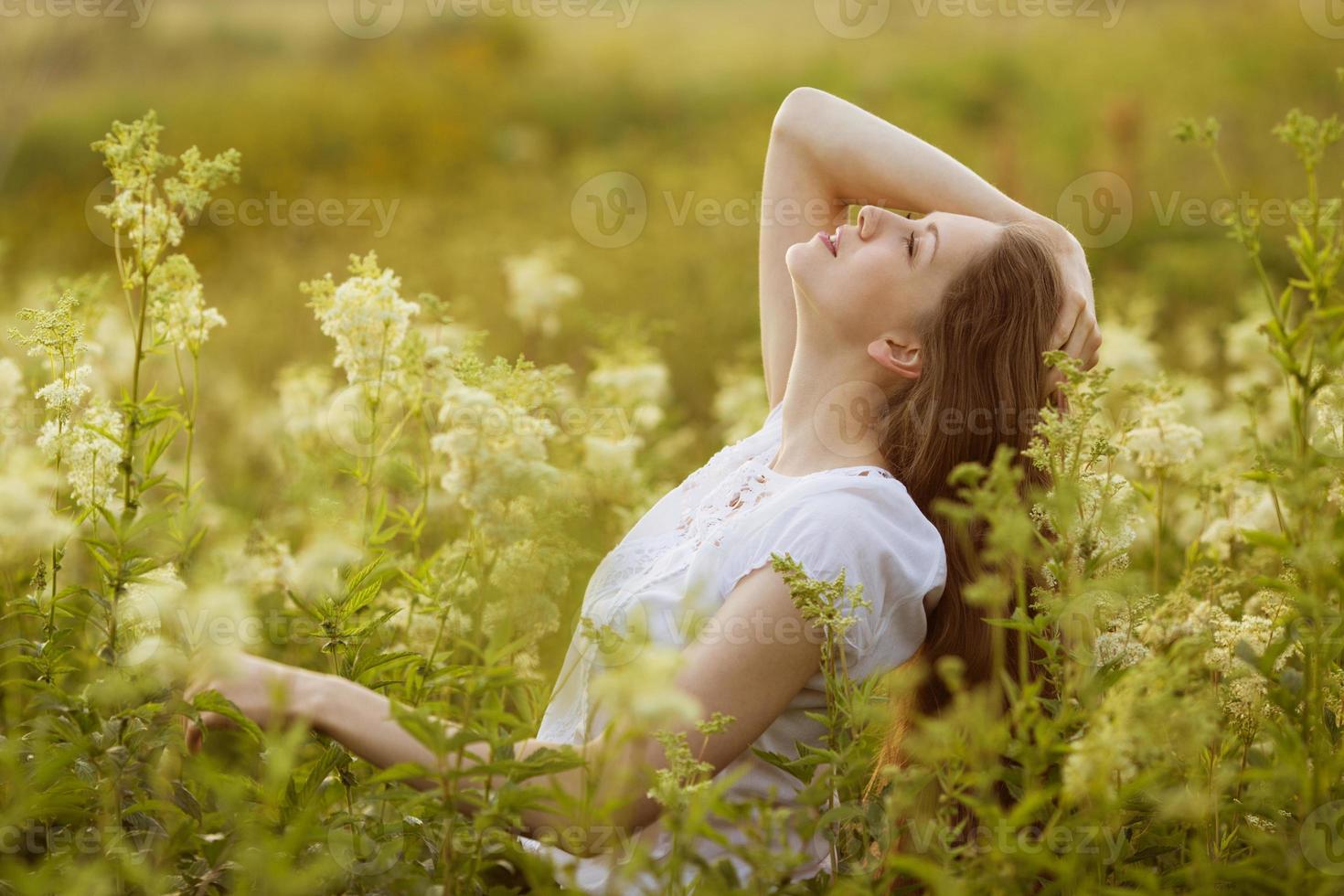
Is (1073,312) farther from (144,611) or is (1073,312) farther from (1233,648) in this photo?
(144,611)

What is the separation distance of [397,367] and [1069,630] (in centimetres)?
121

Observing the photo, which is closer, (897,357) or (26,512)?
(26,512)

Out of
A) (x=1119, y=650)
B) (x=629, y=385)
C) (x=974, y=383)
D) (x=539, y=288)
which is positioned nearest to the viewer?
(x=1119, y=650)

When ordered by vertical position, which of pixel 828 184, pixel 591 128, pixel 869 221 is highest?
pixel 591 128

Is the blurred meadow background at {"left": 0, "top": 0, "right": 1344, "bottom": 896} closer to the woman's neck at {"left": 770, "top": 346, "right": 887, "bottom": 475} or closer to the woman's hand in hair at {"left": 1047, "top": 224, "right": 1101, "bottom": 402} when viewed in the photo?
the woman's hand in hair at {"left": 1047, "top": 224, "right": 1101, "bottom": 402}

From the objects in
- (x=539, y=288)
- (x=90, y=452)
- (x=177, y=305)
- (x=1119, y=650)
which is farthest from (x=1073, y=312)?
(x=539, y=288)

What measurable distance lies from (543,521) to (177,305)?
897mm

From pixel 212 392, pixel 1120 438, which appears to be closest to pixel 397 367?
pixel 1120 438

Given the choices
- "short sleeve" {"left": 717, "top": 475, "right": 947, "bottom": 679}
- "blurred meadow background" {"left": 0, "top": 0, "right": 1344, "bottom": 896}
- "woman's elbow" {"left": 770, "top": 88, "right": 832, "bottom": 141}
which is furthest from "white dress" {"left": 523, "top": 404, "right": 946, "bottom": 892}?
"woman's elbow" {"left": 770, "top": 88, "right": 832, "bottom": 141}

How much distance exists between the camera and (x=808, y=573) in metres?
1.72

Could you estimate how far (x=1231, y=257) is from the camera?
7.62m

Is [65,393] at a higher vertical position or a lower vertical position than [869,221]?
→ lower

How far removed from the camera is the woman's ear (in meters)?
2.14

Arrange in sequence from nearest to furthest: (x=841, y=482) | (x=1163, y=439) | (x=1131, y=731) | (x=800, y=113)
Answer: (x=1131, y=731), (x=841, y=482), (x=1163, y=439), (x=800, y=113)
